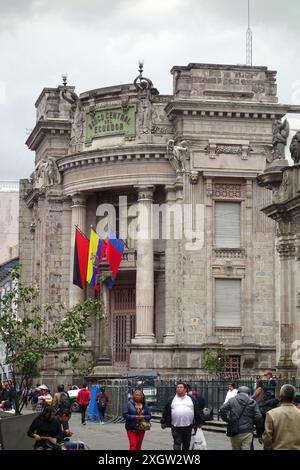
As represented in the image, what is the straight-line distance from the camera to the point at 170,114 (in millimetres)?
60938

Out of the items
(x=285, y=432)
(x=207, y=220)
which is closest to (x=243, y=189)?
(x=207, y=220)

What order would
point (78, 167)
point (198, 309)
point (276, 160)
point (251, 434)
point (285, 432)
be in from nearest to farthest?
point (285, 432), point (251, 434), point (276, 160), point (198, 309), point (78, 167)

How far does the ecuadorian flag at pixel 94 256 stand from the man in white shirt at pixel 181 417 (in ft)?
119

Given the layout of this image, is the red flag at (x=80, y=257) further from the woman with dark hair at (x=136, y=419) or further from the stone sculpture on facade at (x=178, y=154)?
the woman with dark hair at (x=136, y=419)

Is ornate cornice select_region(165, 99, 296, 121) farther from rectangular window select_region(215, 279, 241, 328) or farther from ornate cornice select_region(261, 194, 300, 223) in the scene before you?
ornate cornice select_region(261, 194, 300, 223)

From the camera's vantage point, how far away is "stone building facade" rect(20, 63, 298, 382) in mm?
58969

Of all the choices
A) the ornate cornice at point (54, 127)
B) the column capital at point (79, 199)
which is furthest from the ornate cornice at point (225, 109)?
the ornate cornice at point (54, 127)

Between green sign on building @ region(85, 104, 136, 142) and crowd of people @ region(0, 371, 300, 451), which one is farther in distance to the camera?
green sign on building @ region(85, 104, 136, 142)

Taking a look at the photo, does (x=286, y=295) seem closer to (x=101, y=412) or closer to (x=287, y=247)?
(x=287, y=247)

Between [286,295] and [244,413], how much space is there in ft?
55.5

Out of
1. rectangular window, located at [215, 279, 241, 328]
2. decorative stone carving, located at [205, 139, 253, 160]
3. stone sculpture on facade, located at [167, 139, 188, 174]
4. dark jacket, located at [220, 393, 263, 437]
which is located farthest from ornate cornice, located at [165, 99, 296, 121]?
dark jacket, located at [220, 393, 263, 437]

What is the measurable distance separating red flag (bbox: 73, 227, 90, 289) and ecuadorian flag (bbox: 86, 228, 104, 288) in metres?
0.55
